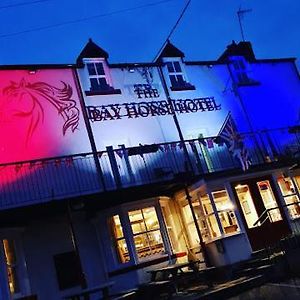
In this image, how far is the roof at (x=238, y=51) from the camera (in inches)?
798

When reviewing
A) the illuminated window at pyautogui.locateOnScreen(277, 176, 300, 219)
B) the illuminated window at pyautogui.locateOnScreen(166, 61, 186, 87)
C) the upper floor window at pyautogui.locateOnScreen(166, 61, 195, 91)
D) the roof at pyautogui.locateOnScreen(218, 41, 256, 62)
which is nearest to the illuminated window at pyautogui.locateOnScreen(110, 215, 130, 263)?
the illuminated window at pyautogui.locateOnScreen(277, 176, 300, 219)

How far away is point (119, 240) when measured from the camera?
1456cm

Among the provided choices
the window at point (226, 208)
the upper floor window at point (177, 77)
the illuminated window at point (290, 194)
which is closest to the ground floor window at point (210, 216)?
the window at point (226, 208)

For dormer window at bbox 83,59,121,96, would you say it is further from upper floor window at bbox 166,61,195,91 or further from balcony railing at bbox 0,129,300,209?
upper floor window at bbox 166,61,195,91

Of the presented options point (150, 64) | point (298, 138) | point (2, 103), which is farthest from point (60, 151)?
point (298, 138)

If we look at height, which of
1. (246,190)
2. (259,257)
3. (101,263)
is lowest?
(259,257)

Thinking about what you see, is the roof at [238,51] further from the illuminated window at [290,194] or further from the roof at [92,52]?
the illuminated window at [290,194]

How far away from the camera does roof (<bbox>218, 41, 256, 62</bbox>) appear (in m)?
20.3

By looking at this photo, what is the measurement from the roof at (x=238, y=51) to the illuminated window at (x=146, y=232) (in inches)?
365

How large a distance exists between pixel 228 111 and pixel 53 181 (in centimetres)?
888

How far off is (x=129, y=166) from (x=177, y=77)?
5.47 metres

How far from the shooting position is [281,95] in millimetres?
20344

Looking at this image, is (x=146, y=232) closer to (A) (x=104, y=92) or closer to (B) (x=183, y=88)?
(A) (x=104, y=92)

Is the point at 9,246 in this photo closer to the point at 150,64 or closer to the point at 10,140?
the point at 10,140
